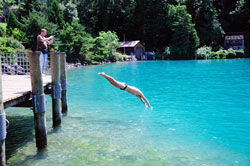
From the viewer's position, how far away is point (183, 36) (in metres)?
63.9

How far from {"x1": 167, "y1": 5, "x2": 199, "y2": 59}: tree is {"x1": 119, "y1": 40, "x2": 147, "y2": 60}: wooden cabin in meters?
8.33

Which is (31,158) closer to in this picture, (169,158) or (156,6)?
(169,158)

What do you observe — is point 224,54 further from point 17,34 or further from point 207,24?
point 17,34

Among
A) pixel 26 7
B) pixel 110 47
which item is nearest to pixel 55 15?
pixel 26 7

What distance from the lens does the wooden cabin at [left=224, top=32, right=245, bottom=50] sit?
7005 cm

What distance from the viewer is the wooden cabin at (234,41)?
70050 mm

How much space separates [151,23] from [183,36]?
13312mm

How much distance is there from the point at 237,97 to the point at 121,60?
46497mm

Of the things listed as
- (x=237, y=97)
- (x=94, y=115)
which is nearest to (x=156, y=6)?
(x=237, y=97)

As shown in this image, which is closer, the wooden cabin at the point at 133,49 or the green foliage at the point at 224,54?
the green foliage at the point at 224,54

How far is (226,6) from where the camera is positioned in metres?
79.3

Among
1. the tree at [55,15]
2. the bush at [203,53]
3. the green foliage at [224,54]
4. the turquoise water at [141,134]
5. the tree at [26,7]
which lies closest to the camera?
the turquoise water at [141,134]

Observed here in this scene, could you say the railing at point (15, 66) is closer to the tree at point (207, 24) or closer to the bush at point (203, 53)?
the bush at point (203, 53)

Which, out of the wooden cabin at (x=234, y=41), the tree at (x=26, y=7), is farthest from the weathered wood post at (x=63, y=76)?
the wooden cabin at (x=234, y=41)
